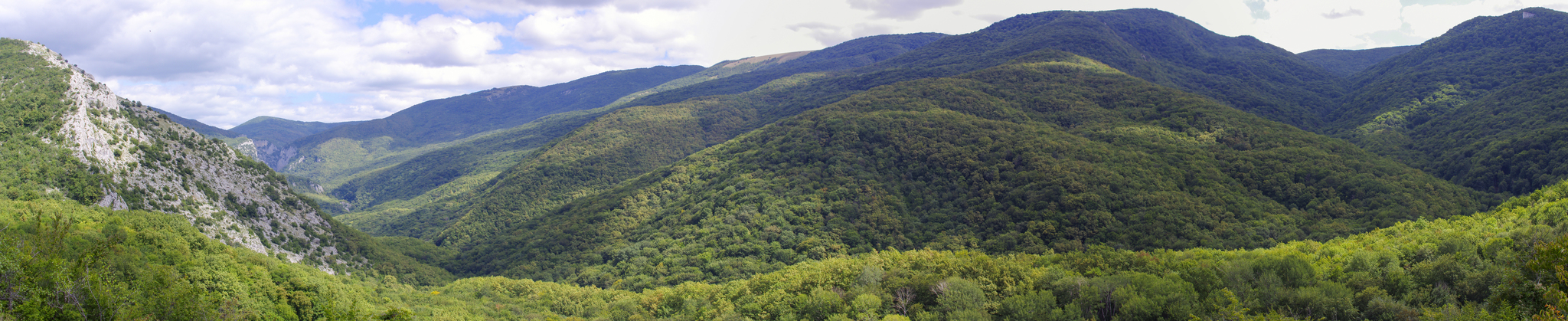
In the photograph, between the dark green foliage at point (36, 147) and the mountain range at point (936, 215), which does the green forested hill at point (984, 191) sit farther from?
the dark green foliage at point (36, 147)

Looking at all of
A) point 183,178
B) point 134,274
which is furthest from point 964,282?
point 183,178

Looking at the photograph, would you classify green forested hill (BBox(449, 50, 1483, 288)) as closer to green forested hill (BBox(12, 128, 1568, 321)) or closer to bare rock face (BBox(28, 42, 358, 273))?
green forested hill (BBox(12, 128, 1568, 321))

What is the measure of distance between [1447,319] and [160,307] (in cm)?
7294

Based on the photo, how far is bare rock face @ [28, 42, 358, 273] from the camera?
251 ft

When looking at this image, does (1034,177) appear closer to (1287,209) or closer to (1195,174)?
(1195,174)

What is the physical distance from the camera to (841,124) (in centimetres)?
15912

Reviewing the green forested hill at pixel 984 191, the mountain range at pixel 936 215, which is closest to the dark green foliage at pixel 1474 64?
the mountain range at pixel 936 215

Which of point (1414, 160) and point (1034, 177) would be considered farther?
point (1414, 160)

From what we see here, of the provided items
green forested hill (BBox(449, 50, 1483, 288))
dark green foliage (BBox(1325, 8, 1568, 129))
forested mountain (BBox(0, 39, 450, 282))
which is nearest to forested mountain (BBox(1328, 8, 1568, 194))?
dark green foliage (BBox(1325, 8, 1568, 129))

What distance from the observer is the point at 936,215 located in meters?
115

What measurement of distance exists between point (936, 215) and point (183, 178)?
368 feet

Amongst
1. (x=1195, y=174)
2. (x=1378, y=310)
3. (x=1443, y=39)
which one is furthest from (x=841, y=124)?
(x=1443, y=39)

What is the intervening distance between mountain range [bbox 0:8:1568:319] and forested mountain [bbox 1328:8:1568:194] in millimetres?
803

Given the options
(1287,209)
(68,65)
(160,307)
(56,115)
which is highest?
(68,65)
